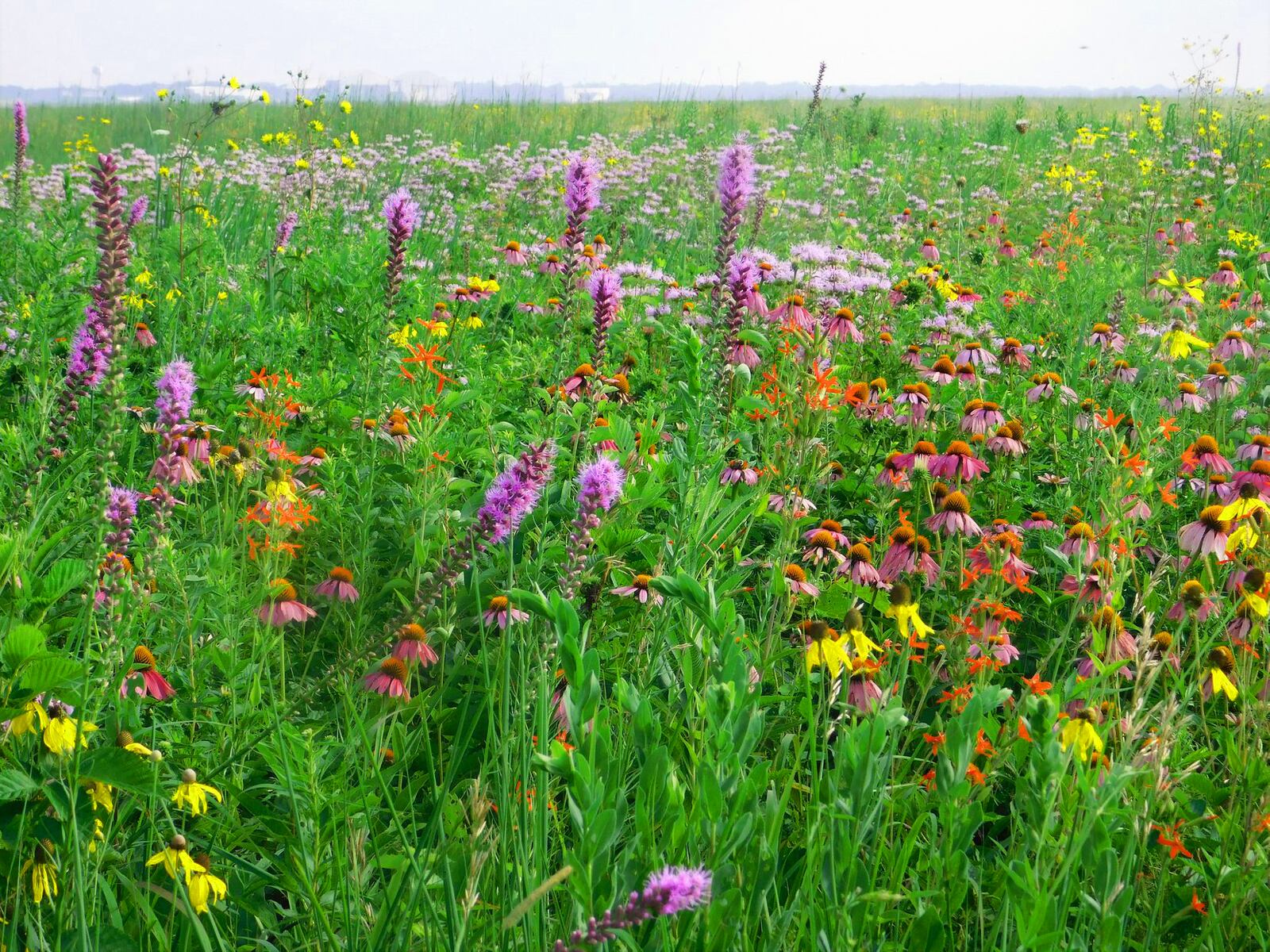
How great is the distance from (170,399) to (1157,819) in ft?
5.64

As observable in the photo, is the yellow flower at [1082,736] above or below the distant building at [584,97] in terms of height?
below

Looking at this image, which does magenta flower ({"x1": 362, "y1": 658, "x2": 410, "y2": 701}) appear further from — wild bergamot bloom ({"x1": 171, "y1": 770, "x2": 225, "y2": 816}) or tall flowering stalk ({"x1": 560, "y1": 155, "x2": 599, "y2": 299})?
tall flowering stalk ({"x1": 560, "y1": 155, "x2": 599, "y2": 299})

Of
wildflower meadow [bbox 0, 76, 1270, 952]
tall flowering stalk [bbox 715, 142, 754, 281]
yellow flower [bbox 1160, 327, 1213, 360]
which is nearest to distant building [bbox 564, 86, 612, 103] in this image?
wildflower meadow [bbox 0, 76, 1270, 952]

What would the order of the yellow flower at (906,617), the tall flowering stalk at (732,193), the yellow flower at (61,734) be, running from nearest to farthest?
the yellow flower at (61,734), the yellow flower at (906,617), the tall flowering stalk at (732,193)

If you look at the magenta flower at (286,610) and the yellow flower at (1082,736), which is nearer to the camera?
the yellow flower at (1082,736)

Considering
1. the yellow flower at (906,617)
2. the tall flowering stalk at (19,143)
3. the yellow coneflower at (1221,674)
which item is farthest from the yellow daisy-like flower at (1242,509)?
the tall flowering stalk at (19,143)

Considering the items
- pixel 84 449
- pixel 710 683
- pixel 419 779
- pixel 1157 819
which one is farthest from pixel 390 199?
pixel 1157 819

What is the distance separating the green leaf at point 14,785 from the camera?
1.26 metres

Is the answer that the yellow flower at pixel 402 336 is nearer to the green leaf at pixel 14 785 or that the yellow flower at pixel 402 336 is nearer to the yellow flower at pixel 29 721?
the yellow flower at pixel 29 721

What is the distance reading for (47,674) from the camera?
1.29m

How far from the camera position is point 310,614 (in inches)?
87.7

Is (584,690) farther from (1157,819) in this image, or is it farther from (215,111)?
(215,111)

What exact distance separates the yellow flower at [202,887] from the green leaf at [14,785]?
0.24 m

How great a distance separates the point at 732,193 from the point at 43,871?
220cm
